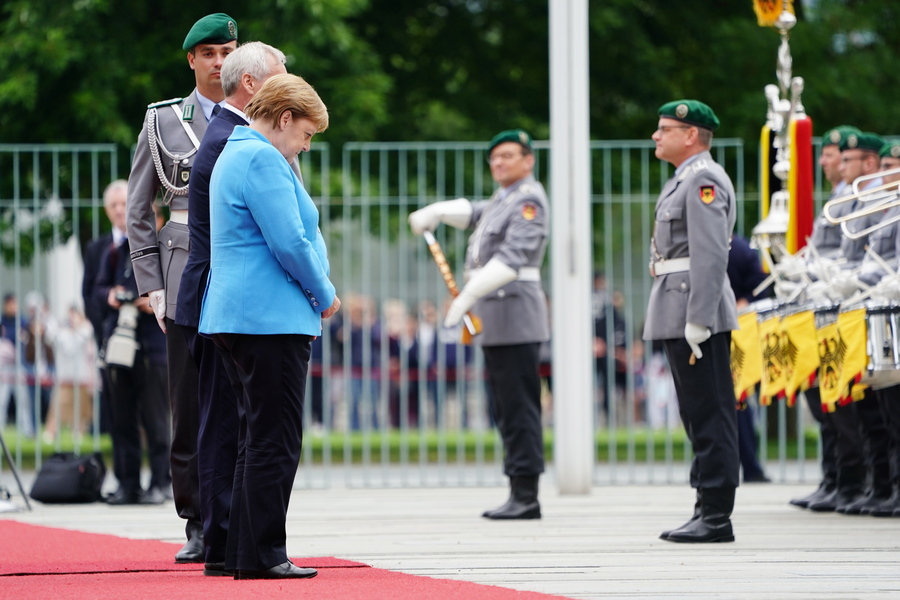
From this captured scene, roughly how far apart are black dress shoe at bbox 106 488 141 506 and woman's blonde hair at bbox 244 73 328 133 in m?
3.88

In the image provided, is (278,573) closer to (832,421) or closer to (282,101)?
(282,101)

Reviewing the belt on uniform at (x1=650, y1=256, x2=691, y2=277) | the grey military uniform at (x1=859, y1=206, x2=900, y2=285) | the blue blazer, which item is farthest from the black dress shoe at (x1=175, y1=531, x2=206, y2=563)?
the grey military uniform at (x1=859, y1=206, x2=900, y2=285)

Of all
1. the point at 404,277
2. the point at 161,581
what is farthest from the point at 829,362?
the point at 404,277

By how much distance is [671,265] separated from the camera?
18.5 ft

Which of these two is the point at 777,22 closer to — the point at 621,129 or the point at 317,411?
the point at 621,129

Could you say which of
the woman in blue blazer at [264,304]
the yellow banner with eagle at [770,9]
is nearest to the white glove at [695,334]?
the woman in blue blazer at [264,304]

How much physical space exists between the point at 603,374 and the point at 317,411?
3.03 meters

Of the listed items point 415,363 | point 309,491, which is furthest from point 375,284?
point 309,491

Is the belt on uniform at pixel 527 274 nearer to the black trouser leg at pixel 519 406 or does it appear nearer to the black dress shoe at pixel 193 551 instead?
the black trouser leg at pixel 519 406

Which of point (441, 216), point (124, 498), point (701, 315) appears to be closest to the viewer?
point (701, 315)

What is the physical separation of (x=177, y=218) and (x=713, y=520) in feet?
7.63

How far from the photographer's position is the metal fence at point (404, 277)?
9312 mm

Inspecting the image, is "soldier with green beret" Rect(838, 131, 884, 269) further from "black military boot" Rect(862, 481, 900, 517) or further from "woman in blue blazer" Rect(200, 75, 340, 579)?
"woman in blue blazer" Rect(200, 75, 340, 579)

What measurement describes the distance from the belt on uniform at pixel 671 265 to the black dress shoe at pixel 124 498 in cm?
345
